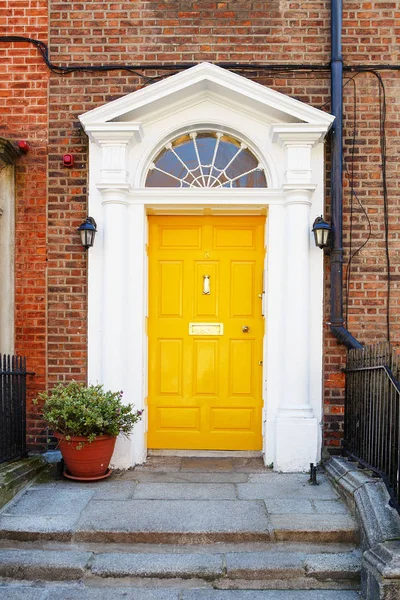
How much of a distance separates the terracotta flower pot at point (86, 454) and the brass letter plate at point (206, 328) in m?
1.40

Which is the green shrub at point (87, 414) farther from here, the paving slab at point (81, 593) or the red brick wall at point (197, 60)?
the paving slab at point (81, 593)

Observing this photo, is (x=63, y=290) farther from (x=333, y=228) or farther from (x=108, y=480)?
(x=333, y=228)

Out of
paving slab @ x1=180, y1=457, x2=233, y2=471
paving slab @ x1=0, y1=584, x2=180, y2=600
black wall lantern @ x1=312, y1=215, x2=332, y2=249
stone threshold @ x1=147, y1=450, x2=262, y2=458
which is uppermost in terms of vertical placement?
black wall lantern @ x1=312, y1=215, x2=332, y2=249

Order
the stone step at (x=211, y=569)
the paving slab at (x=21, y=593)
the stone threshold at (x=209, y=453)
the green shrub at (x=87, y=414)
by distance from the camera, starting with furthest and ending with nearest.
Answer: the stone threshold at (x=209, y=453), the green shrub at (x=87, y=414), the stone step at (x=211, y=569), the paving slab at (x=21, y=593)

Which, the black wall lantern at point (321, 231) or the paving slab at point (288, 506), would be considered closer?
the paving slab at point (288, 506)

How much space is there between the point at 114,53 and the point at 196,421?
→ 12.6 feet

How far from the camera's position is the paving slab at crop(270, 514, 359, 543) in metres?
4.08

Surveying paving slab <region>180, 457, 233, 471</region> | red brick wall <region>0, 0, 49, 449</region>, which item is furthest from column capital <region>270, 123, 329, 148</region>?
paving slab <region>180, 457, 233, 471</region>

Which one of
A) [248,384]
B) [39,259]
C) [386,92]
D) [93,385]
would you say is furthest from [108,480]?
[386,92]

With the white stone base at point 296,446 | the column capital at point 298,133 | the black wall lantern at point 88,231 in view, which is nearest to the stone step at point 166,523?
the white stone base at point 296,446

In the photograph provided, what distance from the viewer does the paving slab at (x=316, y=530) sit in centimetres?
408

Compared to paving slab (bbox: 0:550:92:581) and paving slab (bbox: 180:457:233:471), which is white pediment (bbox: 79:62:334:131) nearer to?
paving slab (bbox: 180:457:233:471)

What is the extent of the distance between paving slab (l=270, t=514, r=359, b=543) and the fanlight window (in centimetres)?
319

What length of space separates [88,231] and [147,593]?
10.6 feet
